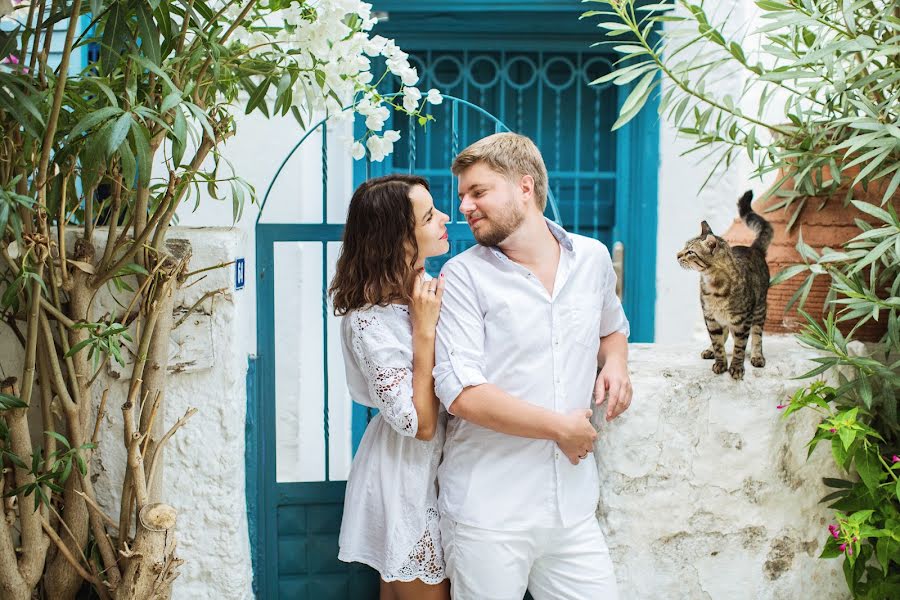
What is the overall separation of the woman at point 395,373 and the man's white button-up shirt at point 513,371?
0.22 ft

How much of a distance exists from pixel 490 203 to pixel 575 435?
585 mm

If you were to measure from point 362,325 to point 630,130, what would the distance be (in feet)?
8.55

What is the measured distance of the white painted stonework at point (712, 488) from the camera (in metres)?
2.22

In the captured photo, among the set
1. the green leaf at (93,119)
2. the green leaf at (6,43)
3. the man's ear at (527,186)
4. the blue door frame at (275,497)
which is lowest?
the blue door frame at (275,497)

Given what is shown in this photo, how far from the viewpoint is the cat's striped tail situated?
231cm

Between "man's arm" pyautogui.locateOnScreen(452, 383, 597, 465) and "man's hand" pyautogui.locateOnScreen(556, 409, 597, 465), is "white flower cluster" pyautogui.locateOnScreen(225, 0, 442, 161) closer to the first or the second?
"man's arm" pyautogui.locateOnScreen(452, 383, 597, 465)

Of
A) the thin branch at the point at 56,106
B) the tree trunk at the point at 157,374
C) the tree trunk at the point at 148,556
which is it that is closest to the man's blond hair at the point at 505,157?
the tree trunk at the point at 157,374

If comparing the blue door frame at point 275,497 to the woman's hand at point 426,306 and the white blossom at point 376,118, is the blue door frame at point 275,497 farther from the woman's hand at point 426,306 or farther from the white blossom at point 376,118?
the woman's hand at point 426,306

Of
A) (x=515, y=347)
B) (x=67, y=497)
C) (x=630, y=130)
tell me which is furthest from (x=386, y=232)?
(x=630, y=130)

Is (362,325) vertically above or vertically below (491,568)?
above

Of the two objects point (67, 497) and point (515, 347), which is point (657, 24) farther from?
point (67, 497)

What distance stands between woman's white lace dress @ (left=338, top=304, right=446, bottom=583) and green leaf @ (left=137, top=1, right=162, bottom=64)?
742 mm

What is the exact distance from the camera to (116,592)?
2.05m

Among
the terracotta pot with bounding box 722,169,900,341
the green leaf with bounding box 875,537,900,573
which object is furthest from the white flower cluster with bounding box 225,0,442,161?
the green leaf with bounding box 875,537,900,573
